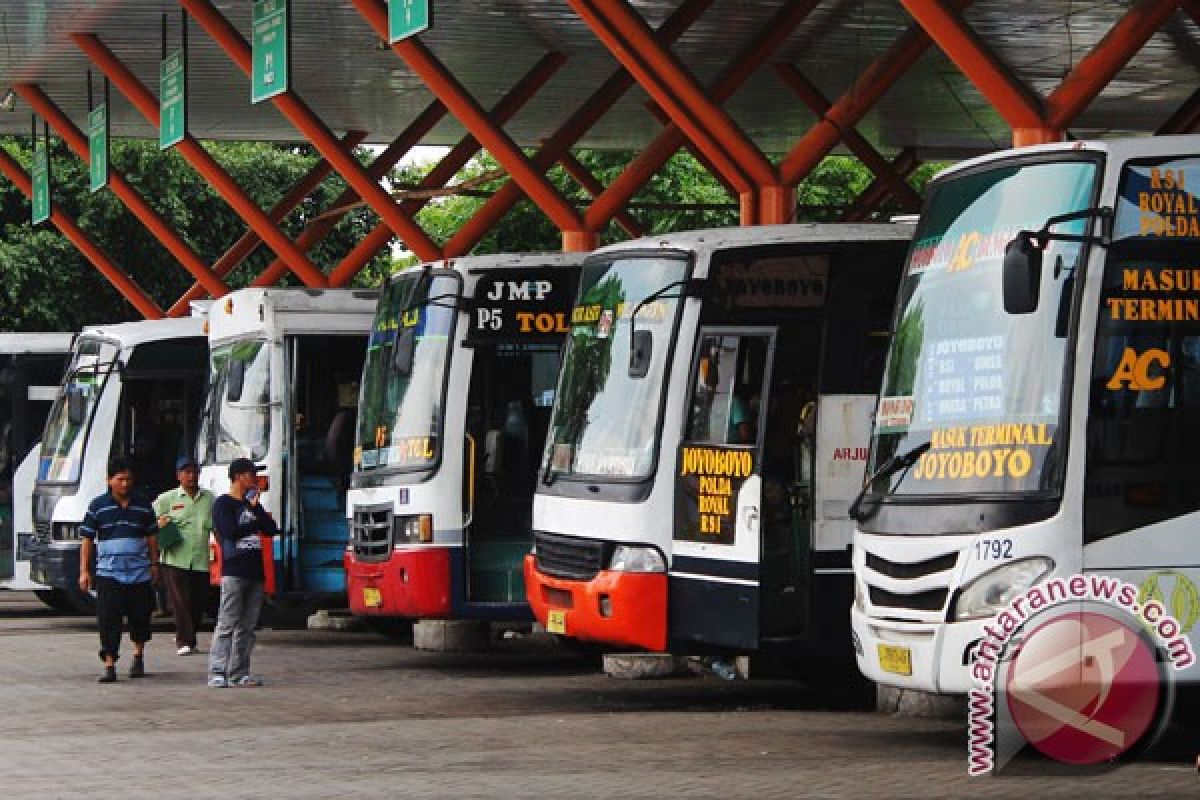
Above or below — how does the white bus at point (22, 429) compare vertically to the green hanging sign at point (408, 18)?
below

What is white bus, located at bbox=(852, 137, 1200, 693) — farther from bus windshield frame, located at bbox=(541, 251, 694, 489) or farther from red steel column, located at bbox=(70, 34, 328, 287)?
red steel column, located at bbox=(70, 34, 328, 287)

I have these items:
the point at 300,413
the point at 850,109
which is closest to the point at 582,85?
the point at 850,109

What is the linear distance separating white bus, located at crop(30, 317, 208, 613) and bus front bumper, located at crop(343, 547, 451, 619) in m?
6.69

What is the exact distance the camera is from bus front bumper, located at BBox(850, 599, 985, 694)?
40.4 feet

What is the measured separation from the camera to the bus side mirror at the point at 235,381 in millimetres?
23484

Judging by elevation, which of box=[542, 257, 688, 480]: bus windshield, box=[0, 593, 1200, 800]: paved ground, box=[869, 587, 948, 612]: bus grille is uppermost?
box=[542, 257, 688, 480]: bus windshield

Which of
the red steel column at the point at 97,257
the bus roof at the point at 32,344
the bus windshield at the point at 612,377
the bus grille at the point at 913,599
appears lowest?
the bus grille at the point at 913,599

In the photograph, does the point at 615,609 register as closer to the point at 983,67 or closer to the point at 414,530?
the point at 414,530

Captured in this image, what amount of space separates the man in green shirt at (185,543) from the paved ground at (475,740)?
1402mm

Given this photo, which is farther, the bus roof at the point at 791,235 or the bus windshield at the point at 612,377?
the bus windshield at the point at 612,377

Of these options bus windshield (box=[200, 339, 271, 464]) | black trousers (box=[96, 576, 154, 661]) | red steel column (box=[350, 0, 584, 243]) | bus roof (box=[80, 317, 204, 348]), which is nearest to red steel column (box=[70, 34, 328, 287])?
bus roof (box=[80, 317, 204, 348])

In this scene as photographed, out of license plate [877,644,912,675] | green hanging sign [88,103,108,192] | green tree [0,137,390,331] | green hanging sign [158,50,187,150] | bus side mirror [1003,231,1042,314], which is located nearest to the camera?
bus side mirror [1003,231,1042,314]

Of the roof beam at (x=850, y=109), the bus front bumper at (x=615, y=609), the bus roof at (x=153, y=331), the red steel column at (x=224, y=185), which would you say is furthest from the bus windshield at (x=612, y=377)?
the red steel column at (x=224, y=185)

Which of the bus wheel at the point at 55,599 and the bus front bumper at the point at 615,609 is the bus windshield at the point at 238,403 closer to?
the bus wheel at the point at 55,599
